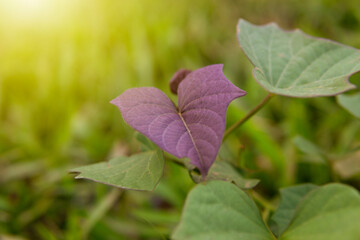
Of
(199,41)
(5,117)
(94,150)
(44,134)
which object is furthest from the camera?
(199,41)

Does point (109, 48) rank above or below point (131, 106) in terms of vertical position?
below

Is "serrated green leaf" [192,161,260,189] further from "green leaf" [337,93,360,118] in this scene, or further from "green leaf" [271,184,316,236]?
"green leaf" [337,93,360,118]

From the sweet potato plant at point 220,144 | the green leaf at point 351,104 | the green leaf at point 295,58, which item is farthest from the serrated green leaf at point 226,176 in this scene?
the green leaf at point 351,104

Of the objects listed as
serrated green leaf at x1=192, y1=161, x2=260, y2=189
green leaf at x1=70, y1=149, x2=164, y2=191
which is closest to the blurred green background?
serrated green leaf at x1=192, y1=161, x2=260, y2=189

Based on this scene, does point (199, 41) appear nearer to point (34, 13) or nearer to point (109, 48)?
point (109, 48)

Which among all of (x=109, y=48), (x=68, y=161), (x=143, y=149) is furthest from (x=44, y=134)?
(x=143, y=149)

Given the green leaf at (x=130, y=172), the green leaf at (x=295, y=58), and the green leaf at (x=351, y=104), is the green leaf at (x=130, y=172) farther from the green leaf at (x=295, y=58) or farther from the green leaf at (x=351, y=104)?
the green leaf at (x=351, y=104)
